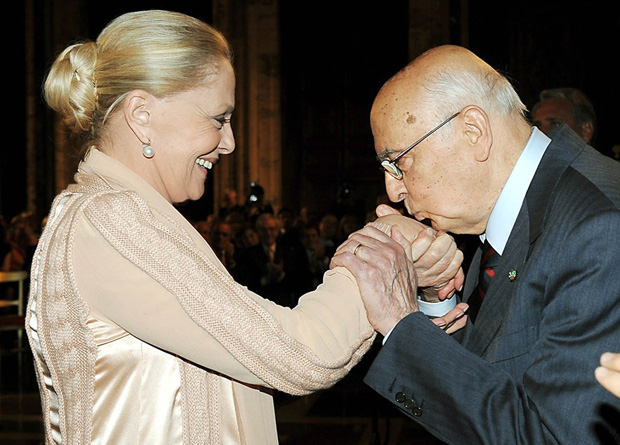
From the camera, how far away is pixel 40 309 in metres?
2.00

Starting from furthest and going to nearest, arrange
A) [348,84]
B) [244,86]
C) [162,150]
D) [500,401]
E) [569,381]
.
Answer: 1. [348,84]
2. [244,86]
3. [162,150]
4. [500,401]
5. [569,381]

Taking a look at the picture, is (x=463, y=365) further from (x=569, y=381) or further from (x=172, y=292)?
(x=172, y=292)

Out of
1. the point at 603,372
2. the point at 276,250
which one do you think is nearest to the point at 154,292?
the point at 603,372

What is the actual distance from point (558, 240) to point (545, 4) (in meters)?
14.7

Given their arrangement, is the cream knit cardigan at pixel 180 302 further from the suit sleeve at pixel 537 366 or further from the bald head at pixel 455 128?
the bald head at pixel 455 128

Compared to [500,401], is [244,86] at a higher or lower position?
lower

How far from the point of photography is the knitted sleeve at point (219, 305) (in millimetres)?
1867

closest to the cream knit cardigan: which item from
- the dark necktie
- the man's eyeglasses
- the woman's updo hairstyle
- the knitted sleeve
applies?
the knitted sleeve

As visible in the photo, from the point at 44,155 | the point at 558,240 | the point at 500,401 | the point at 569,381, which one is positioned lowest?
the point at 44,155

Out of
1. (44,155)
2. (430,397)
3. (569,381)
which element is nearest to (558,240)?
(569,381)

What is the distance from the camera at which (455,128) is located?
2.24m

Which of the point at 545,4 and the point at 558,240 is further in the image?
the point at 545,4

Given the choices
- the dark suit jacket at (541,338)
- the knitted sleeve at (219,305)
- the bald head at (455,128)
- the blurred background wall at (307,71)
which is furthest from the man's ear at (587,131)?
the blurred background wall at (307,71)

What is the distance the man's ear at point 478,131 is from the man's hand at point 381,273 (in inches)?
14.2
